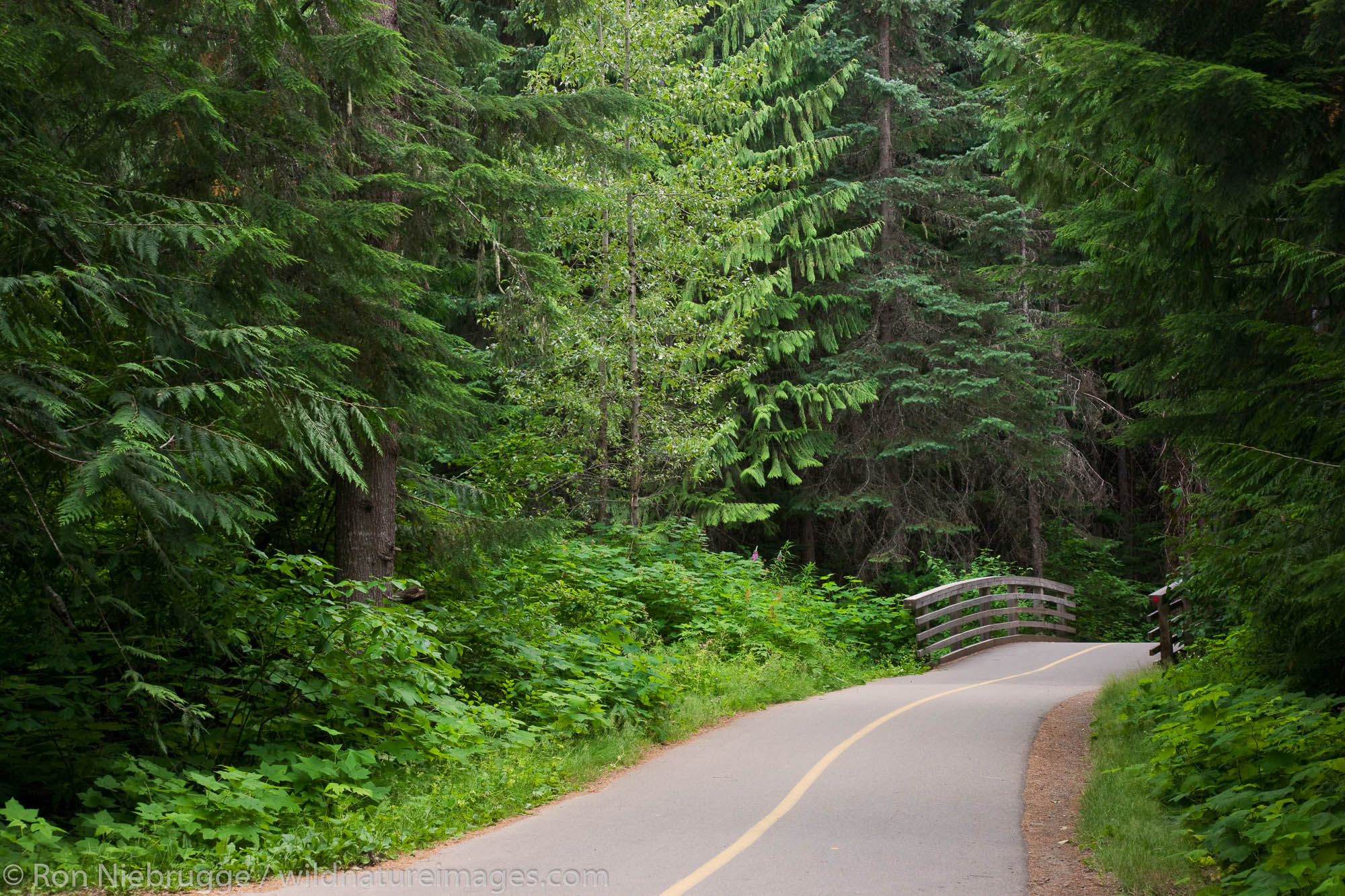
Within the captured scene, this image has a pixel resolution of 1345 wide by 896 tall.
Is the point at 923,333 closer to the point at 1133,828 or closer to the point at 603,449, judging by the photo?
the point at 603,449

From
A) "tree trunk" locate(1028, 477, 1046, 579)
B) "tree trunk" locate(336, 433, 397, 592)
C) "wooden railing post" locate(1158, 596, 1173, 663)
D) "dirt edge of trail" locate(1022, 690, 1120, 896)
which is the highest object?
"tree trunk" locate(336, 433, 397, 592)

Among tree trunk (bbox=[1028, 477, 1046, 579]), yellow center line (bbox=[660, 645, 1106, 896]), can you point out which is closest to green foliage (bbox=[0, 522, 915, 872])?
yellow center line (bbox=[660, 645, 1106, 896])

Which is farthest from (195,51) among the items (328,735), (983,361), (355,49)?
(983,361)

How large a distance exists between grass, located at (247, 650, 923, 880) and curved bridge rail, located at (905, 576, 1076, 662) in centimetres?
611

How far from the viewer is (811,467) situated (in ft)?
78.2

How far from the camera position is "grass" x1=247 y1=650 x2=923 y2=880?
18.4 feet

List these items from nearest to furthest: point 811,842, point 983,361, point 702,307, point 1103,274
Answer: point 811,842
point 1103,274
point 702,307
point 983,361

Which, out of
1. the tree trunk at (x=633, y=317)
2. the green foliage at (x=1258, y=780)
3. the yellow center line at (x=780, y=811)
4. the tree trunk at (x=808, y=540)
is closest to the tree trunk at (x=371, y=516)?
the yellow center line at (x=780, y=811)

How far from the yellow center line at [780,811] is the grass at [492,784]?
5.32 feet

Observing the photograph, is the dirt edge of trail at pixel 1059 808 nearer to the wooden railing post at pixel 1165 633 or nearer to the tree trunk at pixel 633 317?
the wooden railing post at pixel 1165 633

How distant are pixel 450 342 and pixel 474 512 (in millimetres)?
1719

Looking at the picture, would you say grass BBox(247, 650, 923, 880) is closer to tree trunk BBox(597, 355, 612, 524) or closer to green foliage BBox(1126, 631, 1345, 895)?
green foliage BBox(1126, 631, 1345, 895)

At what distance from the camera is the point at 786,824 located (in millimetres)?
6422

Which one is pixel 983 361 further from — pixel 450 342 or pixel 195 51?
pixel 195 51
